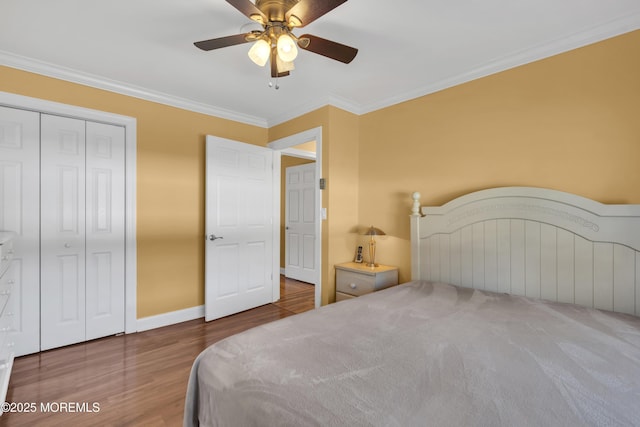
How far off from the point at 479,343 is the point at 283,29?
1.75m

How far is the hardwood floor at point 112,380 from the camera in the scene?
67.5 inches

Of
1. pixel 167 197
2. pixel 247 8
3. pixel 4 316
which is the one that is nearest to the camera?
pixel 247 8

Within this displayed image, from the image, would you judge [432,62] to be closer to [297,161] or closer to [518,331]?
[518,331]

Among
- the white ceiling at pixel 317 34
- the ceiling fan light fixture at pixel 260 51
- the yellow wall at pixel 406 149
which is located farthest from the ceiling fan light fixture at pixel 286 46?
the yellow wall at pixel 406 149

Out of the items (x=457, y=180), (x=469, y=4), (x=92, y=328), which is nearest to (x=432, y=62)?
(x=469, y=4)

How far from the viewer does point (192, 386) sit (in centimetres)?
120

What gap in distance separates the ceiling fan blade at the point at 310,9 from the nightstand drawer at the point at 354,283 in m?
2.02

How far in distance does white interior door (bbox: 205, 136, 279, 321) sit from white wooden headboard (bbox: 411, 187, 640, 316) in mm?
1886

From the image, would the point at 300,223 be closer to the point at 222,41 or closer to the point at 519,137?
the point at 519,137

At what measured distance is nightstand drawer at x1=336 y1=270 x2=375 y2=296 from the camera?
2674mm

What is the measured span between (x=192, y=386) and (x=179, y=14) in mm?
2033

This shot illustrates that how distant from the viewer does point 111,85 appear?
2.72m

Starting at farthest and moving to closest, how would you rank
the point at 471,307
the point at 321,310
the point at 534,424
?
the point at 471,307 → the point at 321,310 → the point at 534,424

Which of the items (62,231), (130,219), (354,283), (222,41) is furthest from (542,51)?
(62,231)
